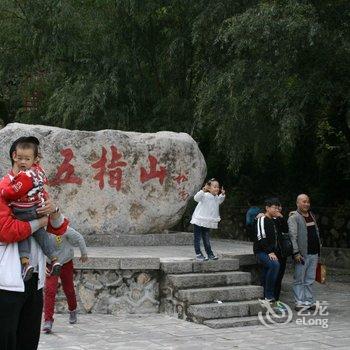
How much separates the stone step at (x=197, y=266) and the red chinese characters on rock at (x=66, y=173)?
2699 mm

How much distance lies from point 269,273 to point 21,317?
15.5 feet

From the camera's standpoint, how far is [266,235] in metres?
8.21

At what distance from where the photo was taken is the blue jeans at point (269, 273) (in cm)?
815

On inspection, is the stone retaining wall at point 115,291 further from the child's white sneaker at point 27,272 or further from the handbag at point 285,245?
the child's white sneaker at point 27,272

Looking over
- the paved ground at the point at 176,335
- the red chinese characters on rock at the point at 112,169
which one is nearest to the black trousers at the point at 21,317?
the paved ground at the point at 176,335

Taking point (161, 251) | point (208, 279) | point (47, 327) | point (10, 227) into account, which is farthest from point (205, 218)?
point (10, 227)

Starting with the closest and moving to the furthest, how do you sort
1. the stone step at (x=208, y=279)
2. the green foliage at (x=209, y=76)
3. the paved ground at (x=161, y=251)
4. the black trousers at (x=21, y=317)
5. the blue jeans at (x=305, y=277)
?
the black trousers at (x=21, y=317), the stone step at (x=208, y=279), the blue jeans at (x=305, y=277), the paved ground at (x=161, y=251), the green foliage at (x=209, y=76)

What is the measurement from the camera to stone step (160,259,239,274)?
8.16 meters

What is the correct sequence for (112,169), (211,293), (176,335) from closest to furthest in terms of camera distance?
(176,335) < (211,293) < (112,169)

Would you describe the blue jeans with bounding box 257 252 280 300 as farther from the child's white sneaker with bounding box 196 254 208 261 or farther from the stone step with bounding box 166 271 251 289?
the child's white sneaker with bounding box 196 254 208 261

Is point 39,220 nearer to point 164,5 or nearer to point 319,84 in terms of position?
point 319,84

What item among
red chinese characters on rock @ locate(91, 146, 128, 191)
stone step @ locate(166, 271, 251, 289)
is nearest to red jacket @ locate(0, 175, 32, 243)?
stone step @ locate(166, 271, 251, 289)

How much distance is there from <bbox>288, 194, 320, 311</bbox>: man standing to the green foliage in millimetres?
1652

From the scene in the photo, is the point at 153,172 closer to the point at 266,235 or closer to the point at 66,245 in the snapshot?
the point at 266,235
